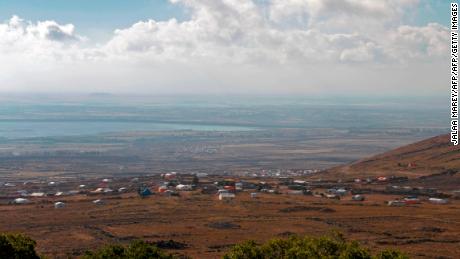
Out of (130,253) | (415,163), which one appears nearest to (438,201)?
(415,163)

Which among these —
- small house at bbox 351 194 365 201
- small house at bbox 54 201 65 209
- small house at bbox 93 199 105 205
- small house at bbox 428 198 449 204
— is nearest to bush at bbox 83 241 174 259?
small house at bbox 54 201 65 209

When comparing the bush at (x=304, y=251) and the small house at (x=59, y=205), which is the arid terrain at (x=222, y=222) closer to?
the small house at (x=59, y=205)

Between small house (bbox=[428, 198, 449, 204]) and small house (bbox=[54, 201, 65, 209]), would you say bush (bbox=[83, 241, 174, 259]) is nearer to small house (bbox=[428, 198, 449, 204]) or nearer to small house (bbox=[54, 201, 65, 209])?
small house (bbox=[54, 201, 65, 209])

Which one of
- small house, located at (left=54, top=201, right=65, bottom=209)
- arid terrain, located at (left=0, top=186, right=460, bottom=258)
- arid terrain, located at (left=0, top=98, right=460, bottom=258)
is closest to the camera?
arid terrain, located at (left=0, top=186, right=460, bottom=258)

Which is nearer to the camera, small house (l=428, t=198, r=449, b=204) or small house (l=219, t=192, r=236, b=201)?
small house (l=428, t=198, r=449, b=204)

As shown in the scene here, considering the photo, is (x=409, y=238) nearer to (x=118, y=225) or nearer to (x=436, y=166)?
(x=118, y=225)

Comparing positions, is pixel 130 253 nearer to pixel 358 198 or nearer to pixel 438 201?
pixel 358 198

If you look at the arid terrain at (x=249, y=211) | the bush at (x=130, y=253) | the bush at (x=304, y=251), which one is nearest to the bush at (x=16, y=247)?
the bush at (x=130, y=253)
